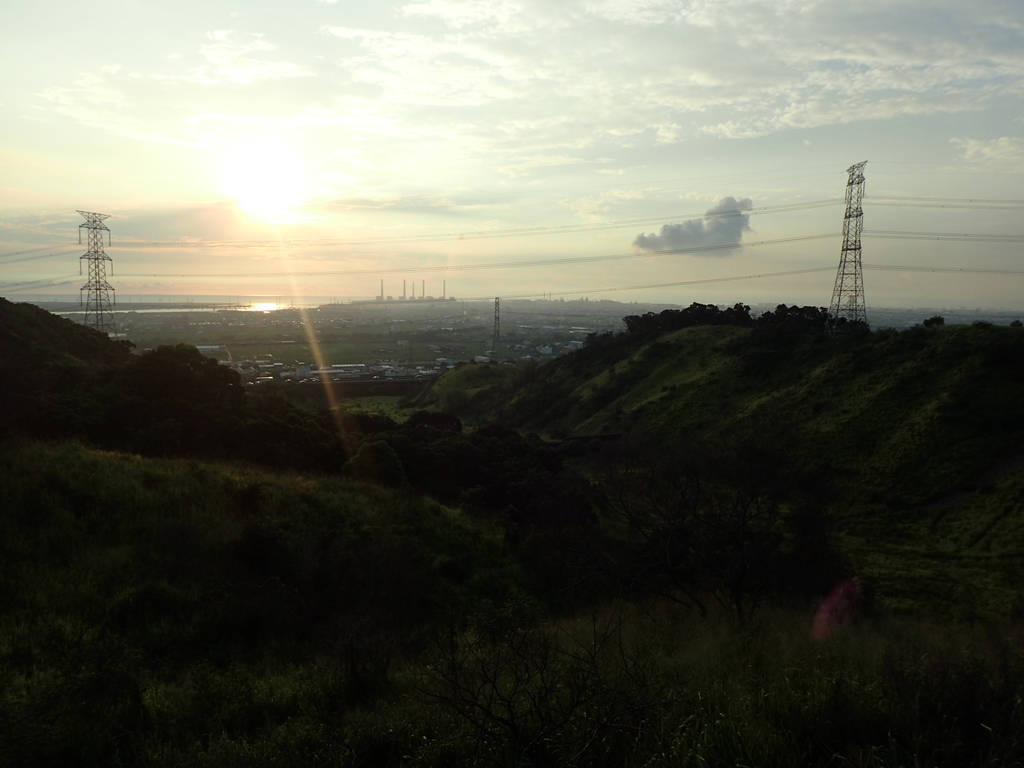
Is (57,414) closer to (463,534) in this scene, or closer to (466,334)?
(463,534)

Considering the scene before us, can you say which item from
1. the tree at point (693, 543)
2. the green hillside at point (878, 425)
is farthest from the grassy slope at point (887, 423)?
the tree at point (693, 543)

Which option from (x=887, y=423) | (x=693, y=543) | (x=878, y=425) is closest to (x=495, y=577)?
(x=693, y=543)

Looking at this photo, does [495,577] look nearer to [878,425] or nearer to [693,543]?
[693,543]

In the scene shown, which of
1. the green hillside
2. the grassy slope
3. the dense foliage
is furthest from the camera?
the green hillside

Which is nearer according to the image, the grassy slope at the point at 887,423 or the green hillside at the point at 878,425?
the grassy slope at the point at 887,423

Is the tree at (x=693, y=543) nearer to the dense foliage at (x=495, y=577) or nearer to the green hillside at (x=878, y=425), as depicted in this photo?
the dense foliage at (x=495, y=577)

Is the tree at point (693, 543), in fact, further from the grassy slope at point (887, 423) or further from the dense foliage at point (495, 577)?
the grassy slope at point (887, 423)

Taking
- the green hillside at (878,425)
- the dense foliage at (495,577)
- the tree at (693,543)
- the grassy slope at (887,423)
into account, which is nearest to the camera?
the dense foliage at (495,577)

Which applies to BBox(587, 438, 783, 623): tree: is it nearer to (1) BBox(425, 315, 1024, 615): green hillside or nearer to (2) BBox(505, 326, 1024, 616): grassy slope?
(1) BBox(425, 315, 1024, 615): green hillside

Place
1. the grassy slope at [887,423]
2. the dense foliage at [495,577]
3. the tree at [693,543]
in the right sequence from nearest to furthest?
the dense foliage at [495,577] → the tree at [693,543] → the grassy slope at [887,423]

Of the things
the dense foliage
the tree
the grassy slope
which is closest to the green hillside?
the grassy slope

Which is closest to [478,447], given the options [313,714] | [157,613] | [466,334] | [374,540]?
[374,540]

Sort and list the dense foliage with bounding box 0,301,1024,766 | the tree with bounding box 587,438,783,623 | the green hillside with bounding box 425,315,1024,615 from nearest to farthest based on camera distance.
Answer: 1. the dense foliage with bounding box 0,301,1024,766
2. the tree with bounding box 587,438,783,623
3. the green hillside with bounding box 425,315,1024,615

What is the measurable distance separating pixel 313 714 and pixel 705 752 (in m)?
4.25
